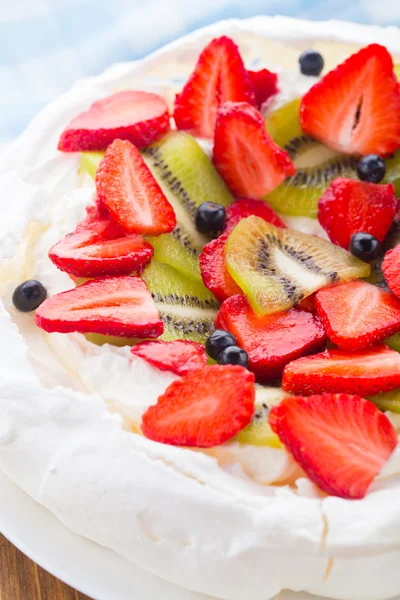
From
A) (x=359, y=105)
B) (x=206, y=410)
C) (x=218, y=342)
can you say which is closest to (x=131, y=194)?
(x=218, y=342)

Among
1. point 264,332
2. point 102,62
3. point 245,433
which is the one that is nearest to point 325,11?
point 102,62

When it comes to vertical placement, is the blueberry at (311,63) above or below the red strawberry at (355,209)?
above

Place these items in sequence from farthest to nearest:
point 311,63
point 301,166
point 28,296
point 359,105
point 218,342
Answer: point 311,63 < point 301,166 < point 359,105 < point 28,296 < point 218,342

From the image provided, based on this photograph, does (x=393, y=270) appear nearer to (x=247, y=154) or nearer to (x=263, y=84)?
(x=247, y=154)

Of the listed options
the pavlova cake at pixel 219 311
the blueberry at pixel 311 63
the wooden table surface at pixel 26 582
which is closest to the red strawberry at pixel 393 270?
the pavlova cake at pixel 219 311

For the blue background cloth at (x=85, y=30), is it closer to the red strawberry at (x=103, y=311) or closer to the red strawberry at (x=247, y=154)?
the red strawberry at (x=247, y=154)

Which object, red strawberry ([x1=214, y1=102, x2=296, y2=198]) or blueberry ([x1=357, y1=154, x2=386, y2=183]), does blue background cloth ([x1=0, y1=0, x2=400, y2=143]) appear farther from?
blueberry ([x1=357, y1=154, x2=386, y2=183])

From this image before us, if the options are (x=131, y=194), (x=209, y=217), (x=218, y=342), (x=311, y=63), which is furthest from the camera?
(x=311, y=63)
